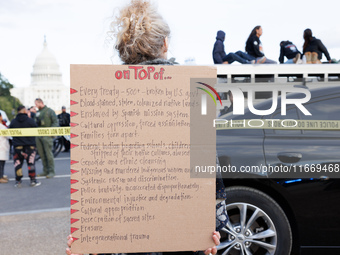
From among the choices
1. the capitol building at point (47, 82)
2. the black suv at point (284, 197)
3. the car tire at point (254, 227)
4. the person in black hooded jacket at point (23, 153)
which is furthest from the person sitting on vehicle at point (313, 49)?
the capitol building at point (47, 82)

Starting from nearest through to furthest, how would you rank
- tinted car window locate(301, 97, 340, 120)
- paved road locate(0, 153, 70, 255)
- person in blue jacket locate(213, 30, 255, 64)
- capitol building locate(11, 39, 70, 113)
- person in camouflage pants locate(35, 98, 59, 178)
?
tinted car window locate(301, 97, 340, 120)
paved road locate(0, 153, 70, 255)
person in blue jacket locate(213, 30, 255, 64)
person in camouflage pants locate(35, 98, 59, 178)
capitol building locate(11, 39, 70, 113)

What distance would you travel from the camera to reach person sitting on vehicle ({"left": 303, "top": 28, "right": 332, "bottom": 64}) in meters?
7.88

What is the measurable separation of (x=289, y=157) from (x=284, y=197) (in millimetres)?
331

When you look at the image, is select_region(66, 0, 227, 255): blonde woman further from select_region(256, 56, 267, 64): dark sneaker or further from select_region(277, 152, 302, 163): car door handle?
select_region(256, 56, 267, 64): dark sneaker

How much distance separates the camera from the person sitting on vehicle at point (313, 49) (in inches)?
310

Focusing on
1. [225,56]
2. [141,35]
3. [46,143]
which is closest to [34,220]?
[141,35]

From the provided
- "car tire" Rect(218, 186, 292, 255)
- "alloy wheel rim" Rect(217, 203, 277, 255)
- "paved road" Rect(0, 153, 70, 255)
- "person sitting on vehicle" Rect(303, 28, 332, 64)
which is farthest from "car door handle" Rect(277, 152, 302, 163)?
"person sitting on vehicle" Rect(303, 28, 332, 64)

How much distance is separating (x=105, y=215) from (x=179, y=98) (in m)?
0.60

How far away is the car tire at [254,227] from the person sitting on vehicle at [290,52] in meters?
5.65

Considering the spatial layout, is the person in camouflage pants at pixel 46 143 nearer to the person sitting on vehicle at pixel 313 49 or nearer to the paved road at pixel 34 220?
the paved road at pixel 34 220

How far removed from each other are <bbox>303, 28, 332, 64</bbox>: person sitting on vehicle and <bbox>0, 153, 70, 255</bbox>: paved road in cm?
543

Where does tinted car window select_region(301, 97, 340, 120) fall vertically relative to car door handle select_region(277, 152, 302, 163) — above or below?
above

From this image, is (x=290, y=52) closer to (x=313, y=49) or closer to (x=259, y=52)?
(x=313, y=49)

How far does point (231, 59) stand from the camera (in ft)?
25.9
